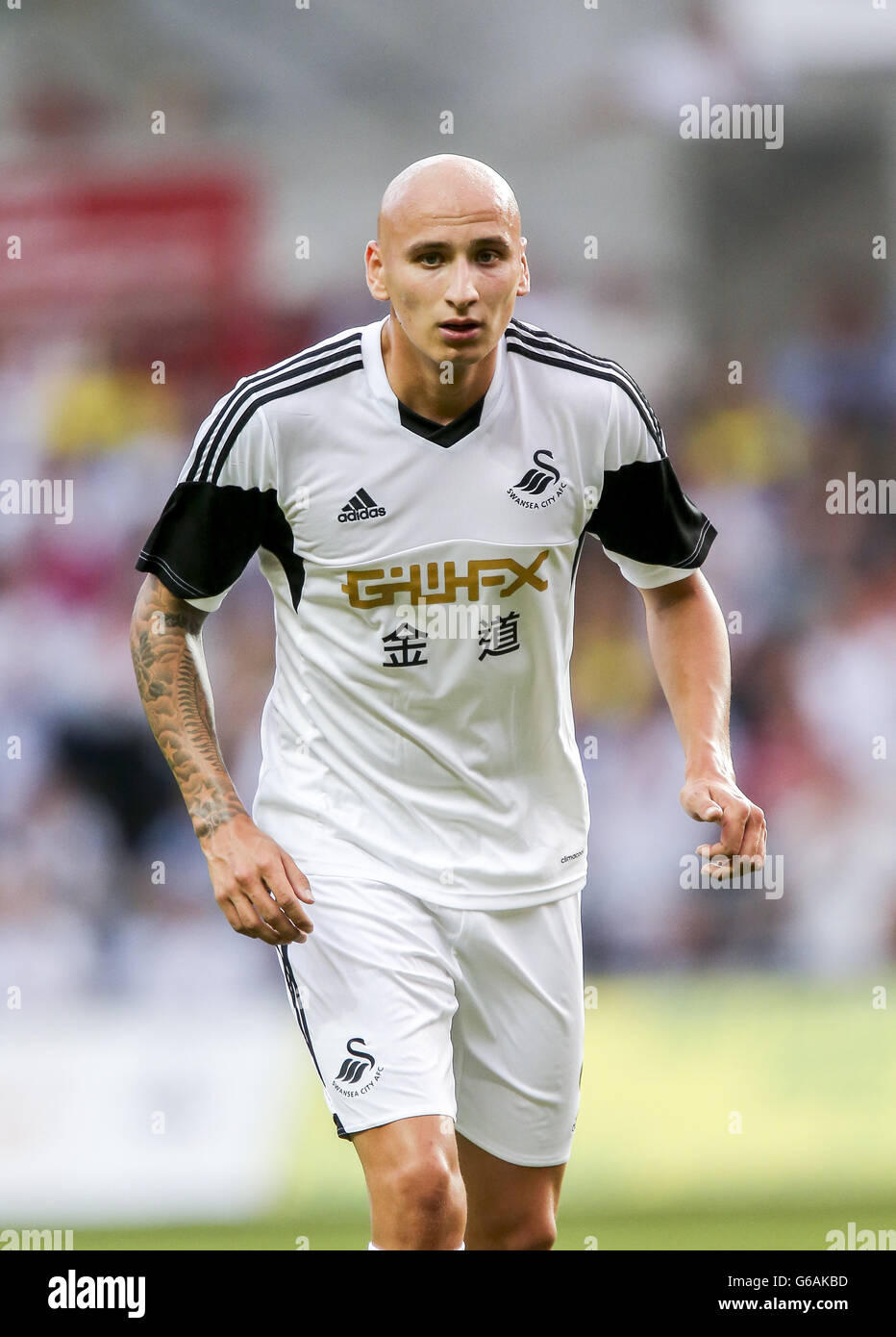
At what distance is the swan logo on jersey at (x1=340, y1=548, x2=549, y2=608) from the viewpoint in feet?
11.0

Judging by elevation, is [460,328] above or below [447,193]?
below

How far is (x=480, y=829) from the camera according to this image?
11.4 feet

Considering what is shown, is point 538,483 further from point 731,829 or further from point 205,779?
point 205,779

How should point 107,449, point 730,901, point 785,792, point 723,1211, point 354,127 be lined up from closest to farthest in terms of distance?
point 723,1211
point 730,901
point 785,792
point 107,449
point 354,127

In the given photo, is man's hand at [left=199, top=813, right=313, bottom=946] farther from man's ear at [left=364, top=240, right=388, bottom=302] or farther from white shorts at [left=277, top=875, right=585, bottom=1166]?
man's ear at [left=364, top=240, right=388, bottom=302]

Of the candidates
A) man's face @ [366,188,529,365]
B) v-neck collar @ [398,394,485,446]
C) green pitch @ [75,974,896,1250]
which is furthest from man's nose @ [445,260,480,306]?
green pitch @ [75,974,896,1250]

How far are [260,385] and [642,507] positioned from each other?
860 millimetres

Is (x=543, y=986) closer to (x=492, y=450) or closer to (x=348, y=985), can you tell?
(x=348, y=985)

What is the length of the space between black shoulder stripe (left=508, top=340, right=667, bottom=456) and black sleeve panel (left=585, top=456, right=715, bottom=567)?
0.06 meters

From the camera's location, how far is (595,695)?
7.49 meters

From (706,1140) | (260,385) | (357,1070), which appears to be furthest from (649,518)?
(706,1140)

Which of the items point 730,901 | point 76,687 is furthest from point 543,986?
point 76,687

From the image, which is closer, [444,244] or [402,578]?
[444,244]

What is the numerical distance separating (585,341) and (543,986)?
19.1 feet
